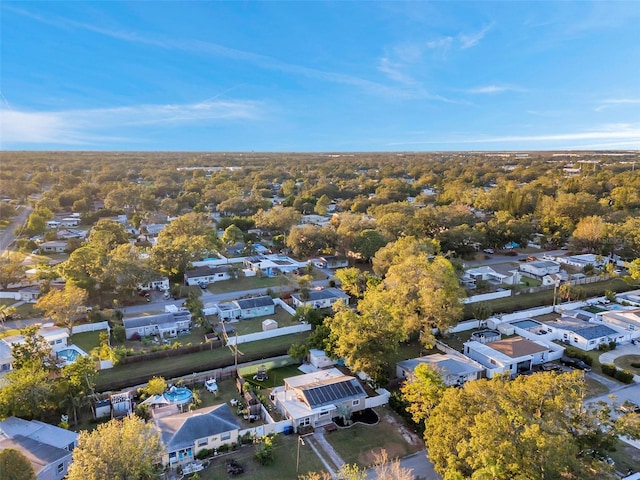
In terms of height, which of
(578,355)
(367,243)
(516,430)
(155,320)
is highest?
(516,430)

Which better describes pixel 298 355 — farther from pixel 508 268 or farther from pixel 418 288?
pixel 508 268

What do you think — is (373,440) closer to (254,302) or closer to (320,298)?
(320,298)

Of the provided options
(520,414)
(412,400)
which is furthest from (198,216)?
(520,414)

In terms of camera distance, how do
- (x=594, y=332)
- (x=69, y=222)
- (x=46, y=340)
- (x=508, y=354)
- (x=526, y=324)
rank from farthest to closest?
(x=69, y=222)
(x=526, y=324)
(x=594, y=332)
(x=46, y=340)
(x=508, y=354)

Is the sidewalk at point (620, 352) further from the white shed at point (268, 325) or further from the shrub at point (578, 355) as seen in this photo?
the white shed at point (268, 325)

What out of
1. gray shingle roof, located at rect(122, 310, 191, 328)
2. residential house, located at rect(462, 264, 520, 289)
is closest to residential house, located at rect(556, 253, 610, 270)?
residential house, located at rect(462, 264, 520, 289)

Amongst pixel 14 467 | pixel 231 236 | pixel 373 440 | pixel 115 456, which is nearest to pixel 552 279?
pixel 373 440

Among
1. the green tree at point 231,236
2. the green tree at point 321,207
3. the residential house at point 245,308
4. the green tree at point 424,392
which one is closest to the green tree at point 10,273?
the residential house at point 245,308
